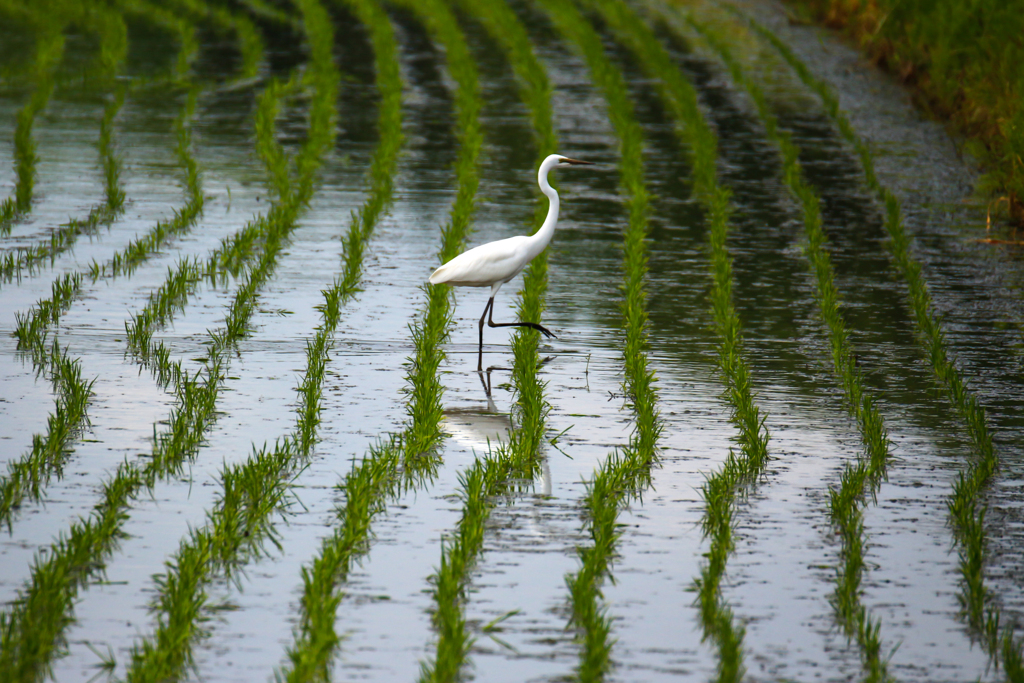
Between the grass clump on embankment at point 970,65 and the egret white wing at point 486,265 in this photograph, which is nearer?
the egret white wing at point 486,265

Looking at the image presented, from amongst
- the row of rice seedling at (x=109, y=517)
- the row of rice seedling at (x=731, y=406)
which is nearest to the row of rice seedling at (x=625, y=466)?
the row of rice seedling at (x=731, y=406)

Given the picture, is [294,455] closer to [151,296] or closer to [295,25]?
[151,296]

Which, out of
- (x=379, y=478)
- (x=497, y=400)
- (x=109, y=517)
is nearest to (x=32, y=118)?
(x=497, y=400)

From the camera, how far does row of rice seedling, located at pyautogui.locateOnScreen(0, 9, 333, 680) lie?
154 inches

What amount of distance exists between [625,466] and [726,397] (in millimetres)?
1422

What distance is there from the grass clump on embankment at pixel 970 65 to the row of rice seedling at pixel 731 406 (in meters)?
2.38

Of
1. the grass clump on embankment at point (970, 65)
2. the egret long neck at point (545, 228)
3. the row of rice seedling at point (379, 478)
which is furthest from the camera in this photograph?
the grass clump on embankment at point (970, 65)

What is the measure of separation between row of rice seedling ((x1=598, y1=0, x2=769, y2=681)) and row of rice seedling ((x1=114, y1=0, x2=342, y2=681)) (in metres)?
1.62

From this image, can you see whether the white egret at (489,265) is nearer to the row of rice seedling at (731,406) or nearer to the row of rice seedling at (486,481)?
the row of rice seedling at (486,481)

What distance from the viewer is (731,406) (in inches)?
264

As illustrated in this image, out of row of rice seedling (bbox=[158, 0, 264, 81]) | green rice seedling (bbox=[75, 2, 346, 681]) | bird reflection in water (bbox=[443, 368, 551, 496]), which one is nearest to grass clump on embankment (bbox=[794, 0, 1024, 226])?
bird reflection in water (bbox=[443, 368, 551, 496])

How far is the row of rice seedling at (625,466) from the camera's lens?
13.6 feet

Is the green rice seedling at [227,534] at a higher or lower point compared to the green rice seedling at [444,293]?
higher

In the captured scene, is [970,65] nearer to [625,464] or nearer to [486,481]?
[625,464]
